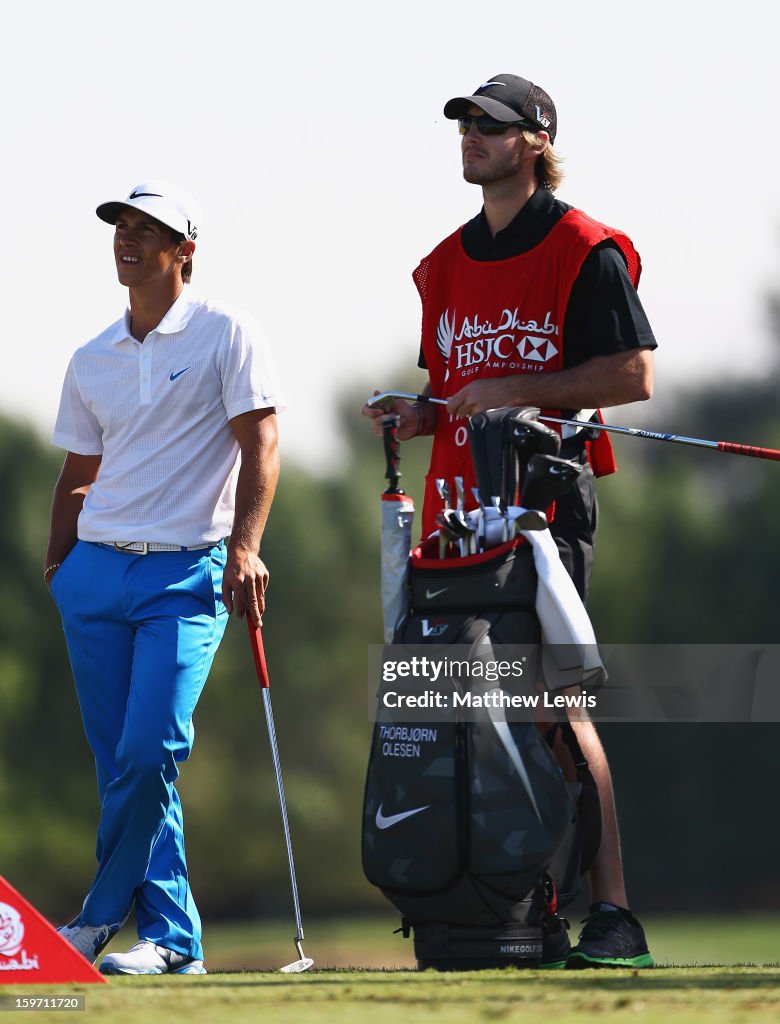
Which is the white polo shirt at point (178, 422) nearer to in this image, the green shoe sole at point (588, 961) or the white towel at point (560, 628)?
the white towel at point (560, 628)

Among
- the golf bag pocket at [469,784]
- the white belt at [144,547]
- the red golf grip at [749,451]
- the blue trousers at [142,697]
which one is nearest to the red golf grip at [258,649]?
the blue trousers at [142,697]

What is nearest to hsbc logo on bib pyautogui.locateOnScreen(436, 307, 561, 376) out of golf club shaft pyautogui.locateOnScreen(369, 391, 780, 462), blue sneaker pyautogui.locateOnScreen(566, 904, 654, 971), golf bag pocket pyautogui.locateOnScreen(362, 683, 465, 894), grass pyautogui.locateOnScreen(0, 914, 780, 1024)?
golf club shaft pyautogui.locateOnScreen(369, 391, 780, 462)

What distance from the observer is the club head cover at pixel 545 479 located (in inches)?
182

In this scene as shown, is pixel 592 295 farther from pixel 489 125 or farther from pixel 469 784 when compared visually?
pixel 469 784

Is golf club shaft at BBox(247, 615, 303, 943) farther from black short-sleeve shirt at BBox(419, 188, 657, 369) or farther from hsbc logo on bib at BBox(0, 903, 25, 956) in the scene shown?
hsbc logo on bib at BBox(0, 903, 25, 956)

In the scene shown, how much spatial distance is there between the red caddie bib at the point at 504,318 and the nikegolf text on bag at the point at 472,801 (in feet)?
1.22

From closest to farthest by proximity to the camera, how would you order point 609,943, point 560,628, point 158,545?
point 560,628 < point 609,943 < point 158,545

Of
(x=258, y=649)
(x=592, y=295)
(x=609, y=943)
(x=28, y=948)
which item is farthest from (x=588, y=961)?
(x=592, y=295)

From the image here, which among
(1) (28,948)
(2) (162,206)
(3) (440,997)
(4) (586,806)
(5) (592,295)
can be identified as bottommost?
(3) (440,997)

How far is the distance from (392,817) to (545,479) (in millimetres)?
954

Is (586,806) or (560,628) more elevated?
(560,628)

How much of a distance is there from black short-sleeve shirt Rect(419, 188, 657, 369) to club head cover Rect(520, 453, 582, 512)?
36 centimetres

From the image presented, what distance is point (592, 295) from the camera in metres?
4.78

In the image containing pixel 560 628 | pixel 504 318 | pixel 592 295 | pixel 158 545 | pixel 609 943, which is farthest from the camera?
pixel 158 545
